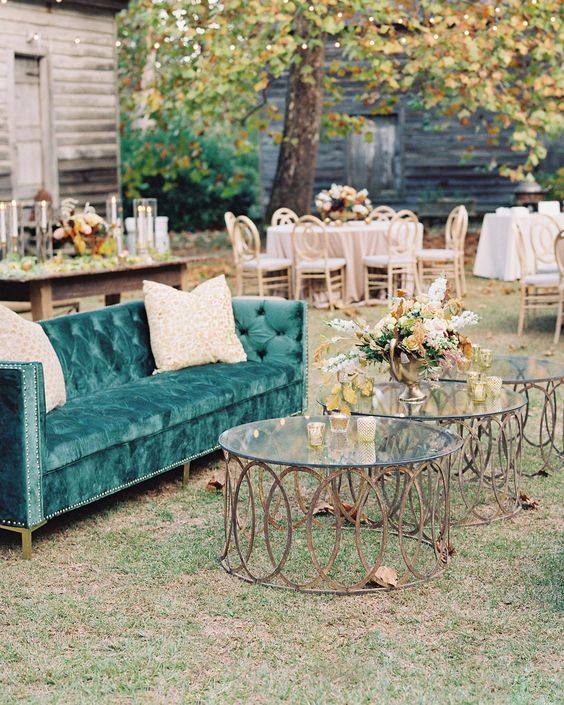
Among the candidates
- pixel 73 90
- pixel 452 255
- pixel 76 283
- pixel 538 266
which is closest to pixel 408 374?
pixel 76 283

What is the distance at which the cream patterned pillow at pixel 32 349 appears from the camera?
4777 millimetres

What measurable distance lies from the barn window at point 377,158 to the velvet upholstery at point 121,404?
47.9 feet

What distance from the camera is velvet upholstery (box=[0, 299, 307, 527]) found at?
171 inches

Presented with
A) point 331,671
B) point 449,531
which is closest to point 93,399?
point 449,531

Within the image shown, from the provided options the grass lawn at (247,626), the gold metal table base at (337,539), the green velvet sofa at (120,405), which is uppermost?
the green velvet sofa at (120,405)

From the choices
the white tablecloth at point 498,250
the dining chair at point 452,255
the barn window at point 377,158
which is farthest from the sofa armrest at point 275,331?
the barn window at point 377,158

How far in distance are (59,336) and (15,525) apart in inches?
51.3

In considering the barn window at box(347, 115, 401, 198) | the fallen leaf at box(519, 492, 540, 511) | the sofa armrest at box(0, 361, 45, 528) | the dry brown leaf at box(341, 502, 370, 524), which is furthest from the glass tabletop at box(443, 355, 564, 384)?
the barn window at box(347, 115, 401, 198)

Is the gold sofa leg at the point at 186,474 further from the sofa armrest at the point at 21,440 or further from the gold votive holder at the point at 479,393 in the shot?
the gold votive holder at the point at 479,393

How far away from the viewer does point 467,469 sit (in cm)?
546

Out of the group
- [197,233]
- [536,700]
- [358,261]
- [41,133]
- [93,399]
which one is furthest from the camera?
[197,233]

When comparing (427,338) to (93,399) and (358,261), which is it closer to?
(93,399)

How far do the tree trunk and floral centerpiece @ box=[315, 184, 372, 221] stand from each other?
2724 millimetres

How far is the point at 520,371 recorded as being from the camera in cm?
561
